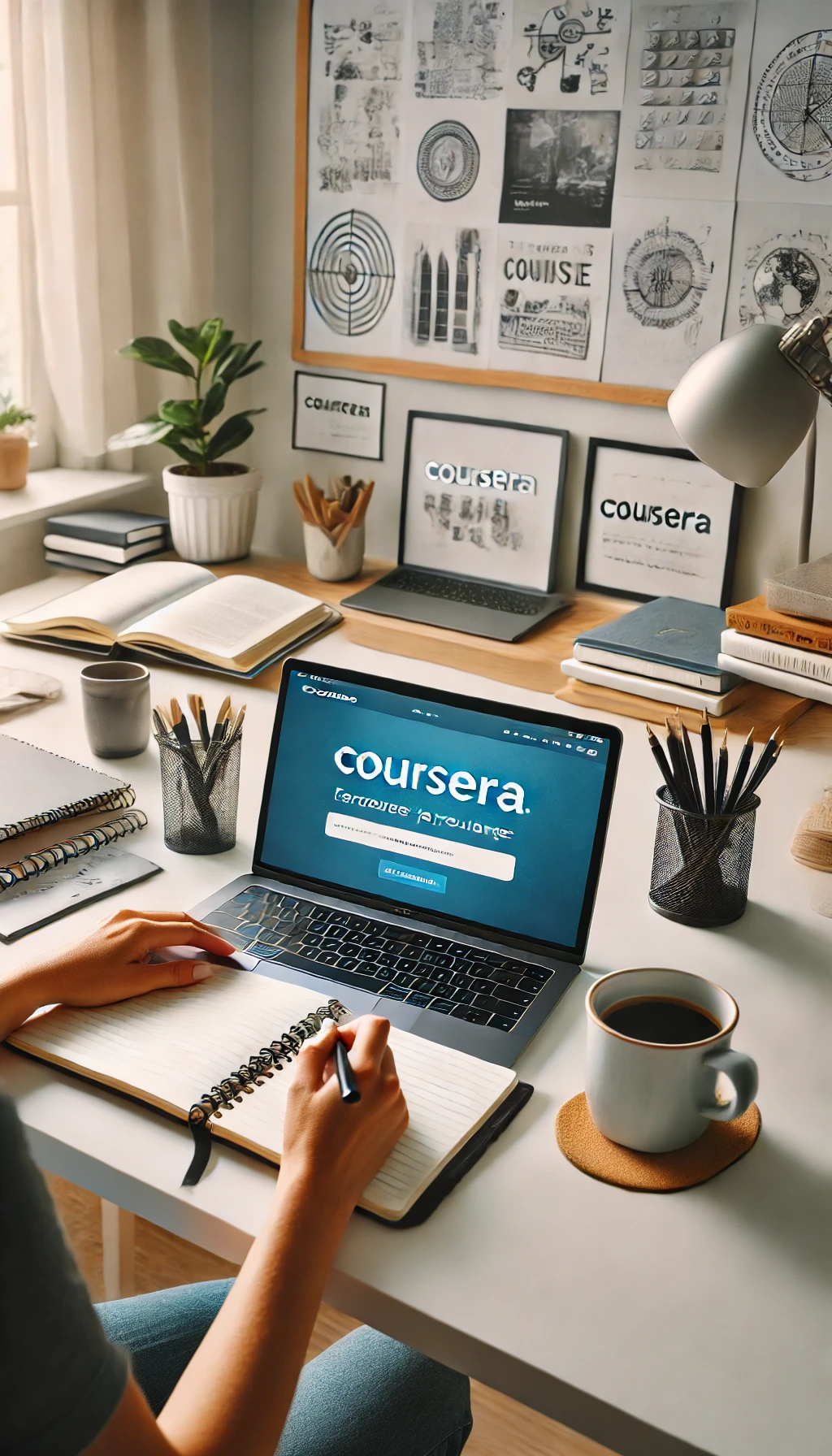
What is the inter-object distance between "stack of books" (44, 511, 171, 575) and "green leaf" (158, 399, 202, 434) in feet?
0.59

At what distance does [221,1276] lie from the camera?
1730mm

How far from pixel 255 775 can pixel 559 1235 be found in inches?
28.1

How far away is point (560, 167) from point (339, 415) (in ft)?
1.89

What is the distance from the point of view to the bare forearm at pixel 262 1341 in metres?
0.62

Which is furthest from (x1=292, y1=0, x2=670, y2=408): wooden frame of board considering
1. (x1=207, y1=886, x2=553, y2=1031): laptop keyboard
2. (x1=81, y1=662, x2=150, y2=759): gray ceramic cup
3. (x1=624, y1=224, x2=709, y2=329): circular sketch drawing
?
(x1=207, y1=886, x2=553, y2=1031): laptop keyboard

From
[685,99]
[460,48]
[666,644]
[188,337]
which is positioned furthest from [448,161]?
[666,644]

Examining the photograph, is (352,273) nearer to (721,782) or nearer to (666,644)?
(666,644)

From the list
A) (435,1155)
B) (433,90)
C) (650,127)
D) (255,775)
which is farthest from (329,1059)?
(433,90)

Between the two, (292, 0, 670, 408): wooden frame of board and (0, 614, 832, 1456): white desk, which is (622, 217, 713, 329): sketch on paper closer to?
(292, 0, 670, 408): wooden frame of board

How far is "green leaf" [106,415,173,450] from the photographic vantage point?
202 centimetres

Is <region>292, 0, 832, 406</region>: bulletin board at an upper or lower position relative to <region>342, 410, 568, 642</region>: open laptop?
upper

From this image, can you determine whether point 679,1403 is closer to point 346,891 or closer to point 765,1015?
point 765,1015

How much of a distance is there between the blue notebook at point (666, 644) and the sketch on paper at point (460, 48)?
886mm

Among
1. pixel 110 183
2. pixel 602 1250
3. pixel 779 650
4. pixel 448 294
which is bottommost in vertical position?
pixel 602 1250
